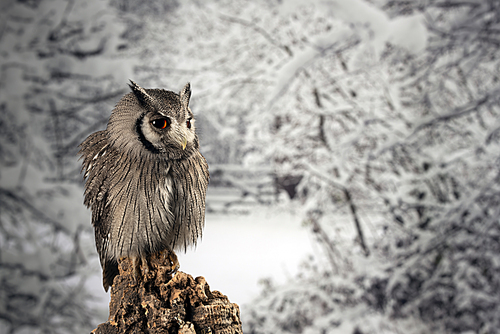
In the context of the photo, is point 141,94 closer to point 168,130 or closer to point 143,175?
point 168,130

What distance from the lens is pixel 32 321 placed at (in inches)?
82.7

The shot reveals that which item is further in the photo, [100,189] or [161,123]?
[100,189]

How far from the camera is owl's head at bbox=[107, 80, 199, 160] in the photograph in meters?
0.77

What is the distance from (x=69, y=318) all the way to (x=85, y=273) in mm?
299

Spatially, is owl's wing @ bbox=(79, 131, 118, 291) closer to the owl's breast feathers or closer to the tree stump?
the owl's breast feathers

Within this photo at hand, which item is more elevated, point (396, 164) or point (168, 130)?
point (396, 164)

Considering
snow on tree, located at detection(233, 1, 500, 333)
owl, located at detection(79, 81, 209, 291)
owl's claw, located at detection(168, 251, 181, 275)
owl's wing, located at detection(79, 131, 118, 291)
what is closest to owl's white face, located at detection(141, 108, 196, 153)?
owl, located at detection(79, 81, 209, 291)

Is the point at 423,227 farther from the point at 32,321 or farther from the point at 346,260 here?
the point at 32,321

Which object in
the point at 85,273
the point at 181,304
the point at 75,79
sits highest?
the point at 75,79

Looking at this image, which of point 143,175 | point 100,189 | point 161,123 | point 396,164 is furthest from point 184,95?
point 396,164

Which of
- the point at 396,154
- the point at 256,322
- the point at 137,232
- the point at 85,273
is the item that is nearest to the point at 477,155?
the point at 396,154

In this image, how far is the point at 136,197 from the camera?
2.84 ft

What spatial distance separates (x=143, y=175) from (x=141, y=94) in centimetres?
20

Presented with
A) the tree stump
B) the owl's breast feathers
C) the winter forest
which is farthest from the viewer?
the winter forest
